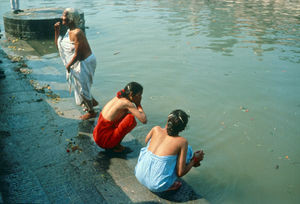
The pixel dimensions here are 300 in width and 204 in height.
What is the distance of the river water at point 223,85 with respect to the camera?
4.48 meters

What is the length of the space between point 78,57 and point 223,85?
4441 mm

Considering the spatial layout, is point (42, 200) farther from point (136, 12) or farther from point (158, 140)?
point (136, 12)

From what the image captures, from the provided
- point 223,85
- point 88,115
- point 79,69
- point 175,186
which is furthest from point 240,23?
point 175,186

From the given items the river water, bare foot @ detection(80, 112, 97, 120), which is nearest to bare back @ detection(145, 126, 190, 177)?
the river water

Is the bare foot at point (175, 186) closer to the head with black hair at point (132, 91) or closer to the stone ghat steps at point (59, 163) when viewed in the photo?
the stone ghat steps at point (59, 163)

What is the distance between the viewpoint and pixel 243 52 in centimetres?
1052

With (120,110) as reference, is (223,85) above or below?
below

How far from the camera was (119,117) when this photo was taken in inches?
161

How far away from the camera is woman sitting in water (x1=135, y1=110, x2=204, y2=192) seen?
3.30m

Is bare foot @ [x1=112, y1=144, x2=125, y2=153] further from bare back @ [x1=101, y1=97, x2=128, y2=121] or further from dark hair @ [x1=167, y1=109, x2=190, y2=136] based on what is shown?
dark hair @ [x1=167, y1=109, x2=190, y2=136]

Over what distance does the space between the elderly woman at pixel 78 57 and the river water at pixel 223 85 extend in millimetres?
1214

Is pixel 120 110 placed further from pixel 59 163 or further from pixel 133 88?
pixel 59 163

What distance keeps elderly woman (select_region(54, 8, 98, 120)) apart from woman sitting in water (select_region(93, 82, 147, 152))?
1204 mm

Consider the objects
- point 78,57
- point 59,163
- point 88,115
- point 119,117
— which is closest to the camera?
point 59,163
